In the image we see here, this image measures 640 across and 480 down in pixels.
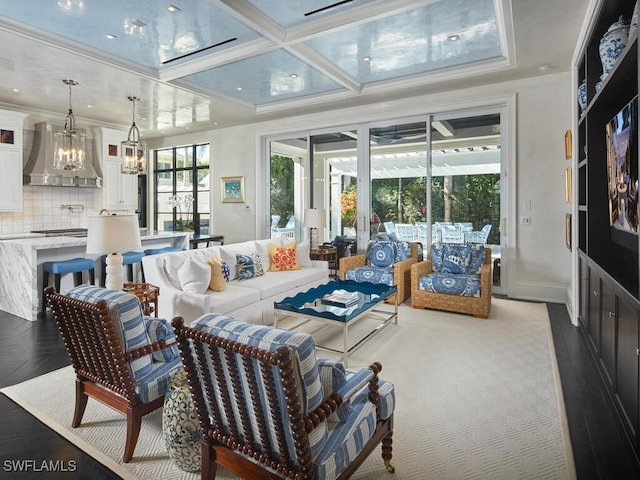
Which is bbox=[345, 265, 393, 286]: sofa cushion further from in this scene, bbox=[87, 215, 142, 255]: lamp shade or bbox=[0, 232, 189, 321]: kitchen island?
bbox=[0, 232, 189, 321]: kitchen island

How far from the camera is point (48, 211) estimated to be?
7449 millimetres

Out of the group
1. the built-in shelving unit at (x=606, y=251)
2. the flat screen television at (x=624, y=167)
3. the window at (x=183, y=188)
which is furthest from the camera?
the window at (x=183, y=188)

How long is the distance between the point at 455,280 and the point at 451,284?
67 millimetres

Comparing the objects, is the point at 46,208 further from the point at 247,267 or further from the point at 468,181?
the point at 468,181

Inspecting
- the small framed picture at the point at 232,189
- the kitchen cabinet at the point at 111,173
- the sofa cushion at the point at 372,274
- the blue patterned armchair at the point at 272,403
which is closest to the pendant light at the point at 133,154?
the small framed picture at the point at 232,189

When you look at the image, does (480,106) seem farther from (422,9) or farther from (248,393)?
(248,393)

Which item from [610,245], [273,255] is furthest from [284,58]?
[610,245]

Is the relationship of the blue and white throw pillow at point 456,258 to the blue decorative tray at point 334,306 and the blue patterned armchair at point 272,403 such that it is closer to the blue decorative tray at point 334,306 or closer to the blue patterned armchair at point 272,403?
the blue decorative tray at point 334,306

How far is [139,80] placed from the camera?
17.2ft

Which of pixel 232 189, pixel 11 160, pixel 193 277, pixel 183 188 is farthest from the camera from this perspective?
pixel 183 188

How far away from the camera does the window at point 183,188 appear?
897 centimetres

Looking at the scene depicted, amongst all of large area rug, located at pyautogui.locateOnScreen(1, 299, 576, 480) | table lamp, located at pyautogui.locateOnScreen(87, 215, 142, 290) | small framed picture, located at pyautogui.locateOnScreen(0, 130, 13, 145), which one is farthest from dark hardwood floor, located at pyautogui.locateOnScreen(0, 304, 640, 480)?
small framed picture, located at pyautogui.locateOnScreen(0, 130, 13, 145)

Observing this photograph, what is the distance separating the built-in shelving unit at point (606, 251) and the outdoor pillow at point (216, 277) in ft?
10.4

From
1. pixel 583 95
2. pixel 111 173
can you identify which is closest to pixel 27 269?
pixel 111 173
